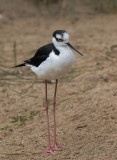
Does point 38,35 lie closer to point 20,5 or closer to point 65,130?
point 20,5

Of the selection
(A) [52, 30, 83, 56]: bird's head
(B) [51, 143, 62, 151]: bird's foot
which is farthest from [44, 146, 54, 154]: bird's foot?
(A) [52, 30, 83, 56]: bird's head

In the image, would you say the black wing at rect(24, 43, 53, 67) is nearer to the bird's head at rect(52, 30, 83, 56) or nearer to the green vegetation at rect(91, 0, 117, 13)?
the bird's head at rect(52, 30, 83, 56)

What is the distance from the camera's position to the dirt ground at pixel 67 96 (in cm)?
312

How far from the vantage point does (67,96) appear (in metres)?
4.13

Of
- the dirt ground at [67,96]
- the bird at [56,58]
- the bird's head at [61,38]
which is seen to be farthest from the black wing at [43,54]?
the dirt ground at [67,96]

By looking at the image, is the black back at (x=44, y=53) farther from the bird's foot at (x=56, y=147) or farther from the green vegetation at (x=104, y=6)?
the green vegetation at (x=104, y=6)

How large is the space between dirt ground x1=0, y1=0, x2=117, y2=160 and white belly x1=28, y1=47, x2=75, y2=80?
779 millimetres

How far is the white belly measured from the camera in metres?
2.77

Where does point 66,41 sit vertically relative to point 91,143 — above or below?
above

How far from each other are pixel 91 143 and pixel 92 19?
4564 mm

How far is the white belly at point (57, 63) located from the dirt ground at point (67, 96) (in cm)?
78

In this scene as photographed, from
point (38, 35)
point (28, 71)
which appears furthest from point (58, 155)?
point (38, 35)

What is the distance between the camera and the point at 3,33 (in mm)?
6496

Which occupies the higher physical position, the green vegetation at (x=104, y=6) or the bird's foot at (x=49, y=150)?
the green vegetation at (x=104, y=6)
